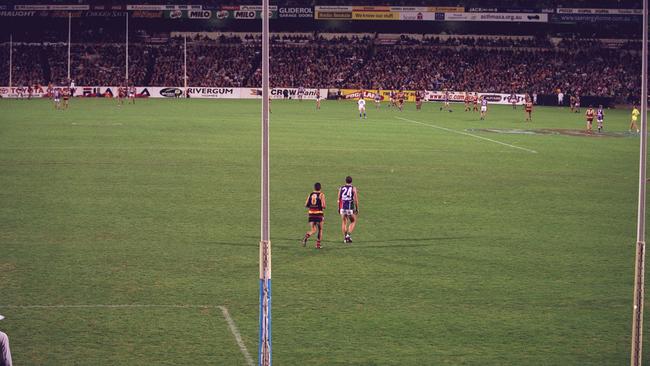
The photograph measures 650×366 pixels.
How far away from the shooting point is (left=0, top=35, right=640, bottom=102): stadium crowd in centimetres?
9475

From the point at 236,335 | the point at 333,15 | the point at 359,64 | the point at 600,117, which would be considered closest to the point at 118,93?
the point at 333,15

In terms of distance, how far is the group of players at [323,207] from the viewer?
20031 mm

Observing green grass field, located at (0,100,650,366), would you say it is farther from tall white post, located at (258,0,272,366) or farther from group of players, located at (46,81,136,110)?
group of players, located at (46,81,136,110)

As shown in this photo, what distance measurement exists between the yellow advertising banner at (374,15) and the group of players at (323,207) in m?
76.4

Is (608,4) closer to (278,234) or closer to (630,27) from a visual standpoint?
(630,27)

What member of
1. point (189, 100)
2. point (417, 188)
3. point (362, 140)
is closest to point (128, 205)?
point (417, 188)

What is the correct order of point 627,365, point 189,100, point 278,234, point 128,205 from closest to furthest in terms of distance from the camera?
1. point 627,365
2. point 278,234
3. point 128,205
4. point 189,100

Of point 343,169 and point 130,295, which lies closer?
point 130,295

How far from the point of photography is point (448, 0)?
326 feet

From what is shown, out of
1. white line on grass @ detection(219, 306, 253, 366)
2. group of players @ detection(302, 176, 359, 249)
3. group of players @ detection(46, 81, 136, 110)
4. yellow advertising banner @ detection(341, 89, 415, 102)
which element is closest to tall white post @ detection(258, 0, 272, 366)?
white line on grass @ detection(219, 306, 253, 366)

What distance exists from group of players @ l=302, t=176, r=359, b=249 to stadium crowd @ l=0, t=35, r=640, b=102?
7299 centimetres

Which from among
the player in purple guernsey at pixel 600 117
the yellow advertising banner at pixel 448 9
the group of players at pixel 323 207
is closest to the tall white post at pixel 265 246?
the group of players at pixel 323 207

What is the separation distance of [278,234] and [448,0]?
80.8 metres

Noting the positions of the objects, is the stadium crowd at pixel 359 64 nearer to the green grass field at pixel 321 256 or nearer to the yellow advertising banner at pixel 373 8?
the yellow advertising banner at pixel 373 8
